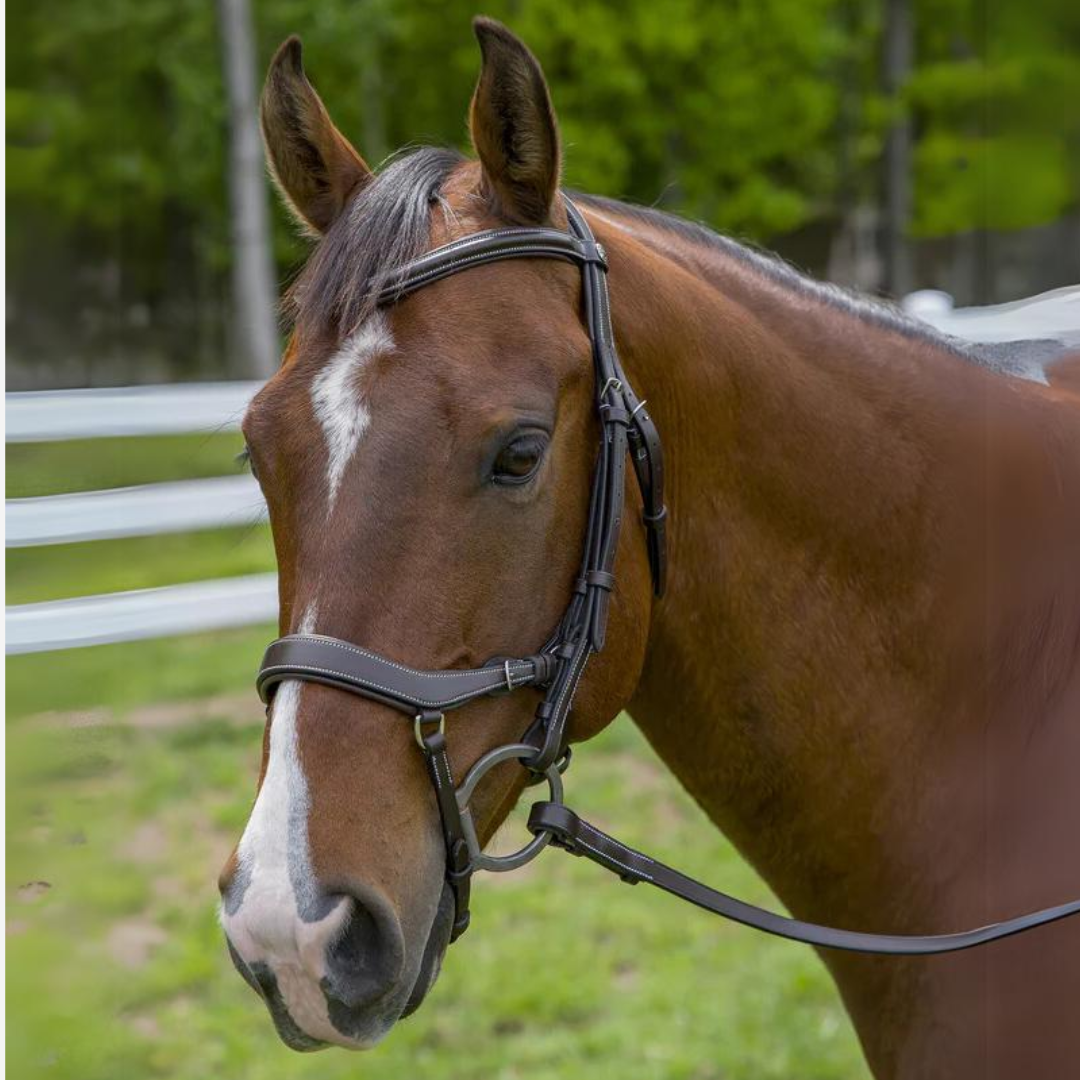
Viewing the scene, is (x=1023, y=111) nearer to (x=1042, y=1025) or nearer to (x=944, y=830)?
(x=944, y=830)

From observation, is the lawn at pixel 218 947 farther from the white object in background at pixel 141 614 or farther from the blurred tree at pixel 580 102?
the blurred tree at pixel 580 102

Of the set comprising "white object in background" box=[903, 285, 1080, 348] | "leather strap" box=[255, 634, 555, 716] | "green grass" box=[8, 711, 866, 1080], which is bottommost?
"green grass" box=[8, 711, 866, 1080]

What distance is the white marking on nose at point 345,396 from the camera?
1.86 metres

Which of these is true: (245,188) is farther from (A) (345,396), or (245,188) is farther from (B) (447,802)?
(B) (447,802)

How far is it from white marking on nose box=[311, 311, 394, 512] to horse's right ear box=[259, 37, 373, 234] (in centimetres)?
37

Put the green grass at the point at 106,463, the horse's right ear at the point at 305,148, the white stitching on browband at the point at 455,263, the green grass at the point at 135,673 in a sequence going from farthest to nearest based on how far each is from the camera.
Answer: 1. the green grass at the point at 106,463
2. the green grass at the point at 135,673
3. the horse's right ear at the point at 305,148
4. the white stitching on browband at the point at 455,263

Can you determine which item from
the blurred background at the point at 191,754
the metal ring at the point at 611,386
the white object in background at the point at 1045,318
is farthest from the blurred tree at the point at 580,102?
the metal ring at the point at 611,386

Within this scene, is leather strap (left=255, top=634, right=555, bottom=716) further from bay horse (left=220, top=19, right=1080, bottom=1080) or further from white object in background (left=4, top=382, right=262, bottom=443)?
white object in background (left=4, top=382, right=262, bottom=443)

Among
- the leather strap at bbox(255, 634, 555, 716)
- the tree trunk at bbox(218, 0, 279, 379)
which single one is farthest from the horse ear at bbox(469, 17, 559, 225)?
the tree trunk at bbox(218, 0, 279, 379)

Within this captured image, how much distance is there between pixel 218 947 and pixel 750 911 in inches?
112

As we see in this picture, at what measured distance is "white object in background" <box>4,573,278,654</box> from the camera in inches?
146

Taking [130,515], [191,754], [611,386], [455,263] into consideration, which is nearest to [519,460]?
[611,386]

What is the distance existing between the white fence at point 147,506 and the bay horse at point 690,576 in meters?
0.67

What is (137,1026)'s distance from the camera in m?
4.08
